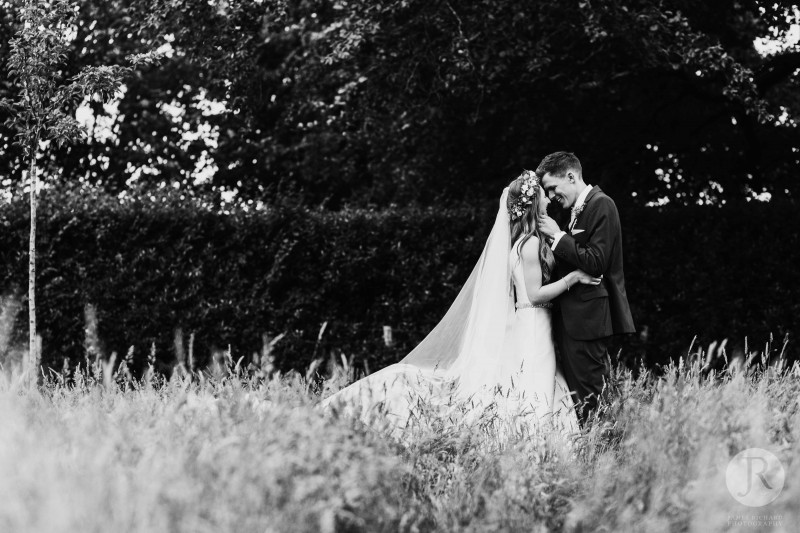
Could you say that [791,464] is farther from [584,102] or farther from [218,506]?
[584,102]

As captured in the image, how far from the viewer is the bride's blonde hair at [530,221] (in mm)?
5625

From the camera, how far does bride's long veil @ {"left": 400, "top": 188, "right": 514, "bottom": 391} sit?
5.64 metres

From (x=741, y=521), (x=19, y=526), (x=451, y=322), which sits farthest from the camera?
(x=451, y=322)

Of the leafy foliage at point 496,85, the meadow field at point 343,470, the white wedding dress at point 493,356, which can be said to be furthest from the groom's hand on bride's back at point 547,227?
the leafy foliage at point 496,85

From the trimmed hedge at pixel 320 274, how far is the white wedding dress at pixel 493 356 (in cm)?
298

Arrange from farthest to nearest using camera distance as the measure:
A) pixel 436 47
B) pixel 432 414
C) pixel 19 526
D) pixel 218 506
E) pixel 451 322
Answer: pixel 436 47 < pixel 451 322 < pixel 432 414 < pixel 218 506 < pixel 19 526

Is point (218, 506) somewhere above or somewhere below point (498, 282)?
below

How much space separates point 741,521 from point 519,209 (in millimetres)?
2866

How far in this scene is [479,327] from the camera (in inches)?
226

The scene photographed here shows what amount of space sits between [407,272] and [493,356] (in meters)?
3.63

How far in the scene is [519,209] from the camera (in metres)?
5.72

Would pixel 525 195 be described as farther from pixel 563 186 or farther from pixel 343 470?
pixel 343 470

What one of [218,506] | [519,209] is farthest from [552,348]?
[218,506]

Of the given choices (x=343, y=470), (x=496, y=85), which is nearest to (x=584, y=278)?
(x=343, y=470)
